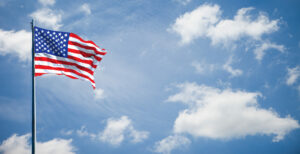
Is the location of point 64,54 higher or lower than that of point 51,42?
lower

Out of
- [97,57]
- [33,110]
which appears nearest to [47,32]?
[97,57]

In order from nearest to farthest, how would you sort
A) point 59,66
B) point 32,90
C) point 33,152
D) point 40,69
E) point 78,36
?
point 33,152 < point 32,90 < point 40,69 < point 59,66 < point 78,36

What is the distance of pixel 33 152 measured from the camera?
47.4 feet

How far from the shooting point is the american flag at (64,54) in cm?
1750

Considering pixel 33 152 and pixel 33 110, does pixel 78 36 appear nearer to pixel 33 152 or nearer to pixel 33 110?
pixel 33 110

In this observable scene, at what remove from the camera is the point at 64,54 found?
1852 centimetres

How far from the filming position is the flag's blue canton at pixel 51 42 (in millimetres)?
17688

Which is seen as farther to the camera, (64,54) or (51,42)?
(64,54)

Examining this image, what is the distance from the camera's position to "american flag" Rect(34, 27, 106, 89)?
689 inches

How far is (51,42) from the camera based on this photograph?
715 inches

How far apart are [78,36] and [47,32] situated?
244 centimetres

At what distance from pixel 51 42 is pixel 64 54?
1.29 m

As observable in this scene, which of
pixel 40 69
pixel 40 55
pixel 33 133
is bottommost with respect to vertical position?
pixel 33 133

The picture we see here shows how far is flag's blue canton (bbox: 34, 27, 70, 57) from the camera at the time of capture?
17688 millimetres
